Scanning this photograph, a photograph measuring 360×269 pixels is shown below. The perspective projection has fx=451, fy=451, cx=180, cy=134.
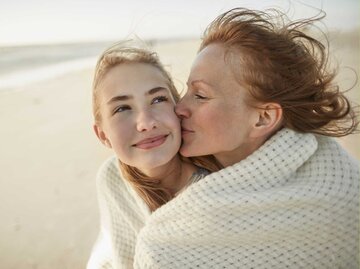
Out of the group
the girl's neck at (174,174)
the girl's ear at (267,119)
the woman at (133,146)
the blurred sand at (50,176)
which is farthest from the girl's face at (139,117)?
the blurred sand at (50,176)

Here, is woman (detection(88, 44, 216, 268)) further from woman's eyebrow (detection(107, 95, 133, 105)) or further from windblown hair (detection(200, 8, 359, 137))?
windblown hair (detection(200, 8, 359, 137))

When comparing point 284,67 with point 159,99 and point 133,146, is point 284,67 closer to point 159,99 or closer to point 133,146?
point 159,99

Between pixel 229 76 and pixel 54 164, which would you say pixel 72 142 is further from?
pixel 229 76

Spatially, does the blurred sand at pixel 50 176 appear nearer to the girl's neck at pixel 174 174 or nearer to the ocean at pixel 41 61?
the girl's neck at pixel 174 174

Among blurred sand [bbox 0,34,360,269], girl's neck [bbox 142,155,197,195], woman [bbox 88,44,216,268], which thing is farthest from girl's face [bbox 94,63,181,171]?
blurred sand [bbox 0,34,360,269]

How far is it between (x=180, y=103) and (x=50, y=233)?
5.74 ft

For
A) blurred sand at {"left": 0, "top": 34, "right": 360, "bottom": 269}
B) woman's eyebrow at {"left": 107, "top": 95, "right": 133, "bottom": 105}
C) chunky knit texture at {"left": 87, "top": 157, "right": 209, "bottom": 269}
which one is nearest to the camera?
woman's eyebrow at {"left": 107, "top": 95, "right": 133, "bottom": 105}

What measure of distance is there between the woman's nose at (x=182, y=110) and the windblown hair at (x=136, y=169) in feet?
0.52

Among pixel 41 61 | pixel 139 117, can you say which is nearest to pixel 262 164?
pixel 139 117

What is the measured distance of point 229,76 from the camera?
1.56 m

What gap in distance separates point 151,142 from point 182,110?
0.53ft

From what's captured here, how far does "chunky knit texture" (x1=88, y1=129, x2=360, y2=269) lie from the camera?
140 cm

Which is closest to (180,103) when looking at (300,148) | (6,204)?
(300,148)

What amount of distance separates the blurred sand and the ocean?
139cm
